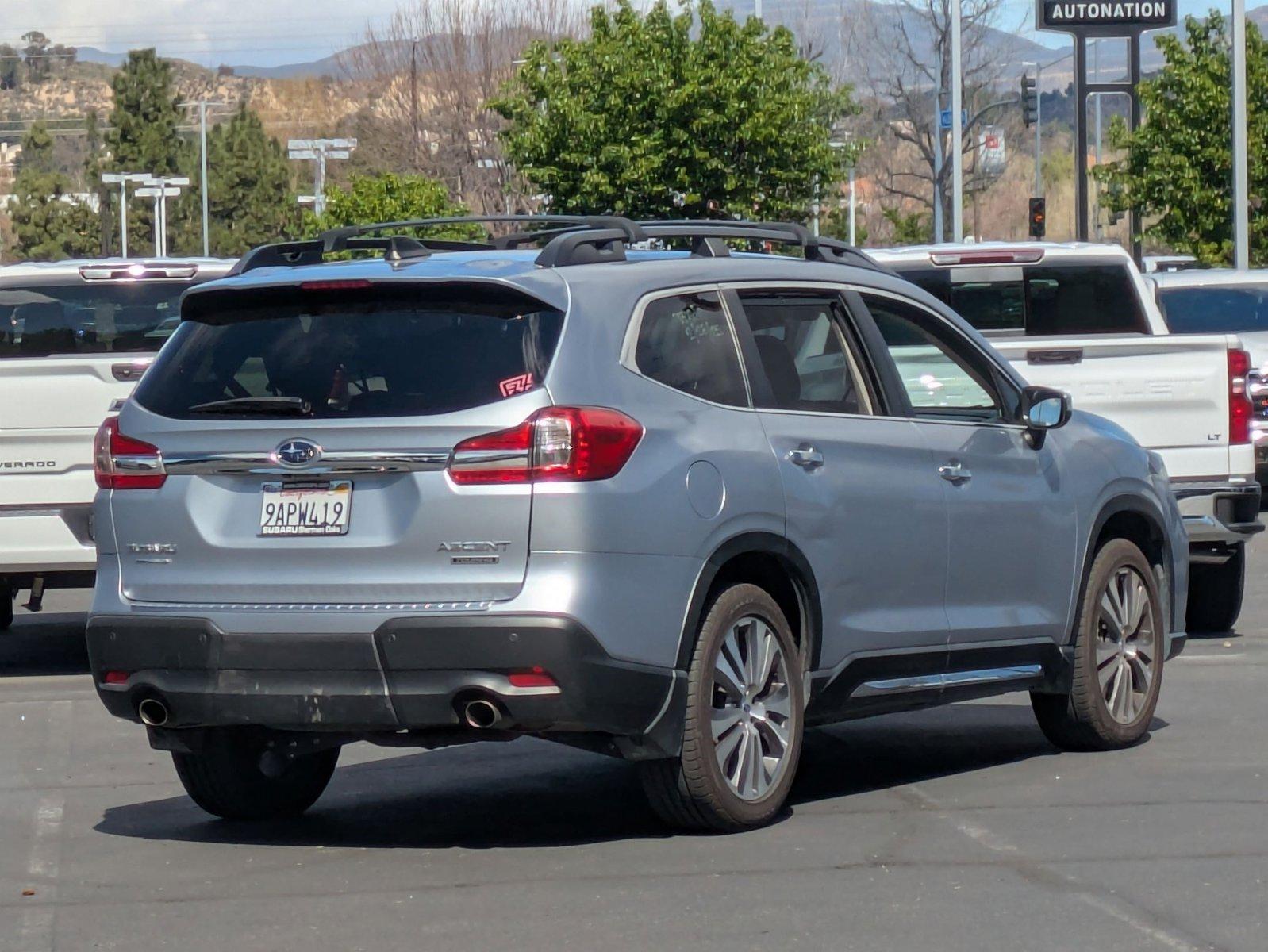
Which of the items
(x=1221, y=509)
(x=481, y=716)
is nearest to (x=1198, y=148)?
(x=1221, y=509)

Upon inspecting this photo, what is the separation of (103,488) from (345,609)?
1043mm

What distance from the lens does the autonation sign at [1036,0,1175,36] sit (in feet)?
147

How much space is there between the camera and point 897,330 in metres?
8.20

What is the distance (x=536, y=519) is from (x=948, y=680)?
2085 mm

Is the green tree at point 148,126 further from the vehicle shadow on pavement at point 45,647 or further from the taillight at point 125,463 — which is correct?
the taillight at point 125,463

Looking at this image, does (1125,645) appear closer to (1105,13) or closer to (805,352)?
(805,352)

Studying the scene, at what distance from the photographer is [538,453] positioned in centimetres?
638

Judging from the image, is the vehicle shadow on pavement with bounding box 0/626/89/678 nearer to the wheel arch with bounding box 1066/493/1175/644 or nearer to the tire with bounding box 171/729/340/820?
the tire with bounding box 171/729/340/820

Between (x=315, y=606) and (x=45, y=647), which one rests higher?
(x=315, y=606)

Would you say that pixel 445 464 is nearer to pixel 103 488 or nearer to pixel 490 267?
pixel 490 267

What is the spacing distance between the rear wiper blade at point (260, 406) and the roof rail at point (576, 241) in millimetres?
643

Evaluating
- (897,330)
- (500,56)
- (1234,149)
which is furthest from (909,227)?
(897,330)

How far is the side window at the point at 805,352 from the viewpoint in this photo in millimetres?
7336

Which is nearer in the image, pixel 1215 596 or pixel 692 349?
pixel 692 349
